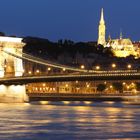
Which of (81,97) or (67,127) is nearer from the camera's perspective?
(67,127)

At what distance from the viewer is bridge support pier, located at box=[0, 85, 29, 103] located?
52.0m

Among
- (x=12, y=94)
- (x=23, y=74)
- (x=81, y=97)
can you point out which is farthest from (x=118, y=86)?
(x=12, y=94)

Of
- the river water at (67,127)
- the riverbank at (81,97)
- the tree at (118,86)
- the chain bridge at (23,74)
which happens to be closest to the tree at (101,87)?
→ the tree at (118,86)

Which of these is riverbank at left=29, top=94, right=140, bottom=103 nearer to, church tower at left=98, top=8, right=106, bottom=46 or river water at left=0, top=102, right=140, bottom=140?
river water at left=0, top=102, right=140, bottom=140

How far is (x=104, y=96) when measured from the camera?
69.6m

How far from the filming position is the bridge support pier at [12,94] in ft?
171

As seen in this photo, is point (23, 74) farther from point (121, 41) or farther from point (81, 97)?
point (121, 41)

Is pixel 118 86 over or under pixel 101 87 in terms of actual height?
over

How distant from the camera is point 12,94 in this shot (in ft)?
174

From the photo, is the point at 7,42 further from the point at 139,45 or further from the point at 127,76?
the point at 139,45

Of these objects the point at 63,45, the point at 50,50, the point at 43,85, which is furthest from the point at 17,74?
the point at 63,45

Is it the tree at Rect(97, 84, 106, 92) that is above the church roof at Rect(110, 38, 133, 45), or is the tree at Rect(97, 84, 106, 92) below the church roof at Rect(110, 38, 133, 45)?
below

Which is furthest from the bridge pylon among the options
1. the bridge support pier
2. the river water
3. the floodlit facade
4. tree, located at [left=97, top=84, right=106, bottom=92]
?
the floodlit facade

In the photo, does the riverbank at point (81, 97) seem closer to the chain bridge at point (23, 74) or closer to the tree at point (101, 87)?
the chain bridge at point (23, 74)
